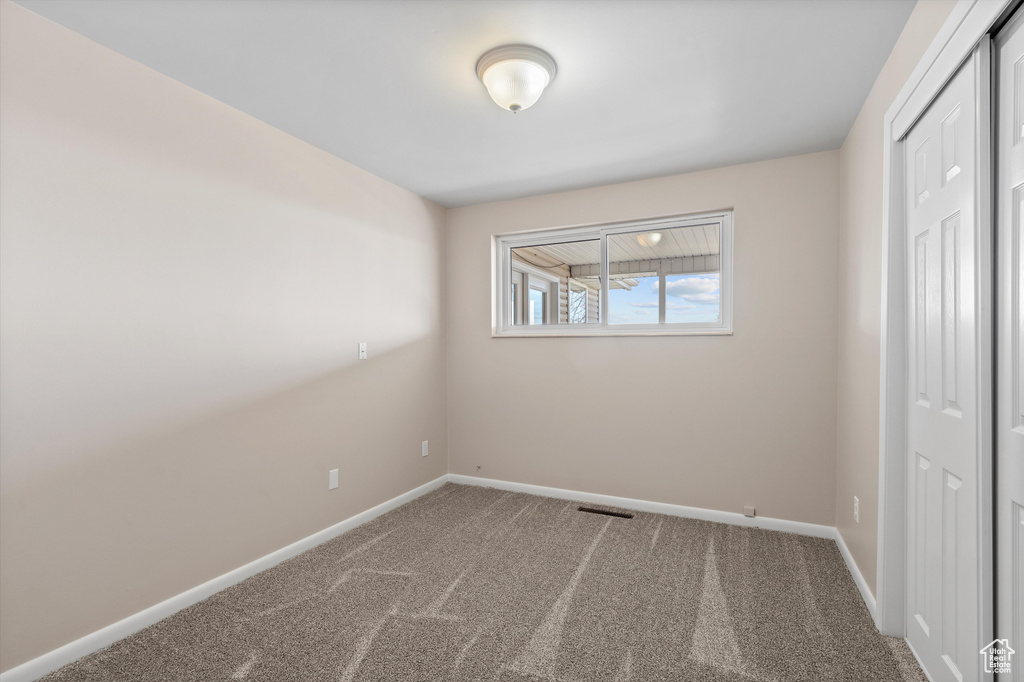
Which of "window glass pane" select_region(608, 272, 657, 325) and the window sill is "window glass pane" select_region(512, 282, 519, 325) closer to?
the window sill

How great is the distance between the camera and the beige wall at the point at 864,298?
196cm

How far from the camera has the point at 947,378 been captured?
5.08 feet

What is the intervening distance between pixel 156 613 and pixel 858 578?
10.6 ft

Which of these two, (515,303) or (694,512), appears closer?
(694,512)

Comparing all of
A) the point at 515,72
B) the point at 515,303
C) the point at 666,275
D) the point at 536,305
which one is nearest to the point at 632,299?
the point at 666,275

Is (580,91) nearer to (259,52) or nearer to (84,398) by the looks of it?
(259,52)

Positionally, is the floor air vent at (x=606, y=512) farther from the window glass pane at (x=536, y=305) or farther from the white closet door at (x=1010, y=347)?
the white closet door at (x=1010, y=347)

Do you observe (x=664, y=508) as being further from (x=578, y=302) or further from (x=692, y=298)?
(x=578, y=302)

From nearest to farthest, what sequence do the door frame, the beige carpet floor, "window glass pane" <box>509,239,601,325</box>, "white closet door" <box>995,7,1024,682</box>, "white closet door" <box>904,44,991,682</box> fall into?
"white closet door" <box>995,7,1024,682</box> → "white closet door" <box>904,44,991,682</box> → the beige carpet floor → the door frame → "window glass pane" <box>509,239,601,325</box>

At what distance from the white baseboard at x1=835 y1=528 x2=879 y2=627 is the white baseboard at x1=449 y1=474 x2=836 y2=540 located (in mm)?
175

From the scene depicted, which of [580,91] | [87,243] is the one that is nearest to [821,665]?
[580,91]

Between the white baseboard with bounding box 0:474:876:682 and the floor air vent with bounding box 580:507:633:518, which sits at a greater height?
the white baseboard with bounding box 0:474:876:682

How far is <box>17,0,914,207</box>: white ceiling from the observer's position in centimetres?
174

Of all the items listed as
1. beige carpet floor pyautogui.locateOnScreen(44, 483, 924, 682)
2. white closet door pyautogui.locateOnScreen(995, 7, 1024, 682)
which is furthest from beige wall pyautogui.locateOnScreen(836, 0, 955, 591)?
white closet door pyautogui.locateOnScreen(995, 7, 1024, 682)
